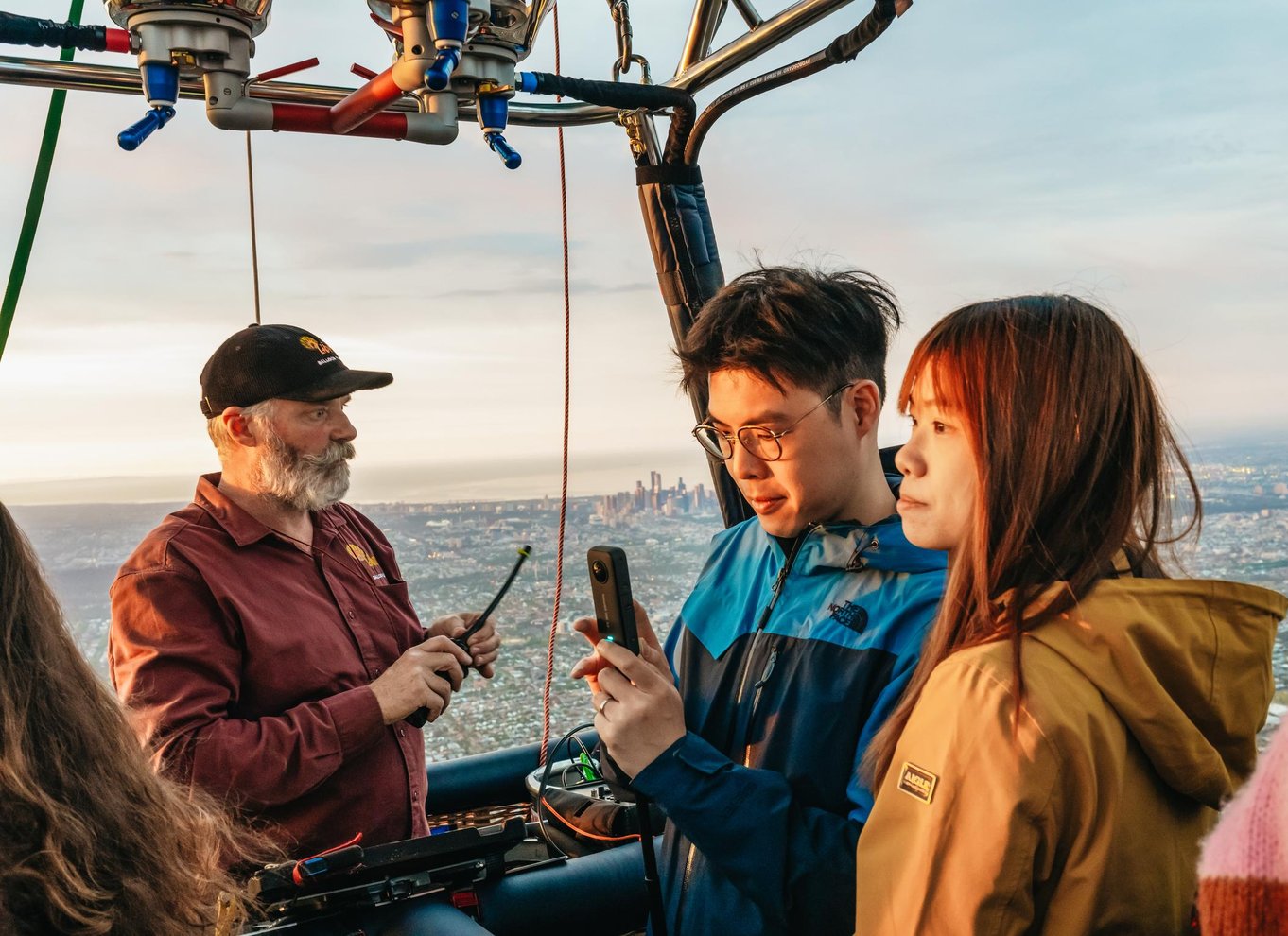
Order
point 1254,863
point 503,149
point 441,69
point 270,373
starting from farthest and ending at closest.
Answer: point 270,373, point 503,149, point 441,69, point 1254,863

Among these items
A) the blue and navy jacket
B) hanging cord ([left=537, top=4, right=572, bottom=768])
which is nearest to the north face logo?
the blue and navy jacket

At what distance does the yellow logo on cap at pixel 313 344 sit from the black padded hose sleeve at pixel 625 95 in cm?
66

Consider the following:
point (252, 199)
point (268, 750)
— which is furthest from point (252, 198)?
point (268, 750)

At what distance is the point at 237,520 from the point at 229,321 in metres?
0.75

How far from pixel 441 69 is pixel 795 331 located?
529mm

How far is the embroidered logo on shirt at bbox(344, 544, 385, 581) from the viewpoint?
2.04 m

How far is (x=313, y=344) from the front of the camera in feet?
Answer: 6.77

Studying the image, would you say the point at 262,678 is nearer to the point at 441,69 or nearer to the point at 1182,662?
the point at 441,69

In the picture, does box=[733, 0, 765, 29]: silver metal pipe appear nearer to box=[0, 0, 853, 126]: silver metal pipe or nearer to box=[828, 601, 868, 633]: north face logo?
box=[0, 0, 853, 126]: silver metal pipe

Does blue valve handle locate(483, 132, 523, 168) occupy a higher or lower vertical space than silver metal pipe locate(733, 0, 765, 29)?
lower

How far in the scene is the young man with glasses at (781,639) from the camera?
1.08 meters

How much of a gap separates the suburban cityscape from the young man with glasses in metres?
0.51

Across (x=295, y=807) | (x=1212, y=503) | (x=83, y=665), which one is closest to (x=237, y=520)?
(x=295, y=807)

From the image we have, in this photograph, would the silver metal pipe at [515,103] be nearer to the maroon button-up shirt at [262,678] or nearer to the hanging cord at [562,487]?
the hanging cord at [562,487]
